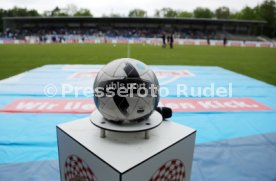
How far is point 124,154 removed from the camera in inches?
53.3

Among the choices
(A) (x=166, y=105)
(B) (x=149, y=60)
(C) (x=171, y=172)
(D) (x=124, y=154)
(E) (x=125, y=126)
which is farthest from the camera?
(B) (x=149, y=60)

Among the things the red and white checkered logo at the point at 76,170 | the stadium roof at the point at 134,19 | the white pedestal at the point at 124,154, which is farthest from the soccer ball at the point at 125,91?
the stadium roof at the point at 134,19

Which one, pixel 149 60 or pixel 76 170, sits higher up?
pixel 149 60

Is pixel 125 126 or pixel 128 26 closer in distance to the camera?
pixel 125 126

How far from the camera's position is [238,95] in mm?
6164

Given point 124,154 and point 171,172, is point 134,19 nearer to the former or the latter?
point 171,172

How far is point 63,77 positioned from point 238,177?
22.9ft

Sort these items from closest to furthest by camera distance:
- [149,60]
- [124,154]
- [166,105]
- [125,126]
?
[124,154]
[125,126]
[166,105]
[149,60]

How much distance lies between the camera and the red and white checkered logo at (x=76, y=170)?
1.52 meters

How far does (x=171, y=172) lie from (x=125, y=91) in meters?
0.74

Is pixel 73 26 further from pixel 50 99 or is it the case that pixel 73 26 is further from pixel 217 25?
pixel 50 99

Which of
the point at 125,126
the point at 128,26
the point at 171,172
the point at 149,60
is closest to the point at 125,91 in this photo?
the point at 125,126

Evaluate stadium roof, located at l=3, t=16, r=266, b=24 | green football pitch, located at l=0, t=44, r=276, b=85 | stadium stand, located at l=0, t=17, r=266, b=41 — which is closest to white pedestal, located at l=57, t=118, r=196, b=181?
green football pitch, located at l=0, t=44, r=276, b=85

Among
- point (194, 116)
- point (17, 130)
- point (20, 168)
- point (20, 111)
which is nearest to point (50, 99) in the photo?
point (20, 111)
